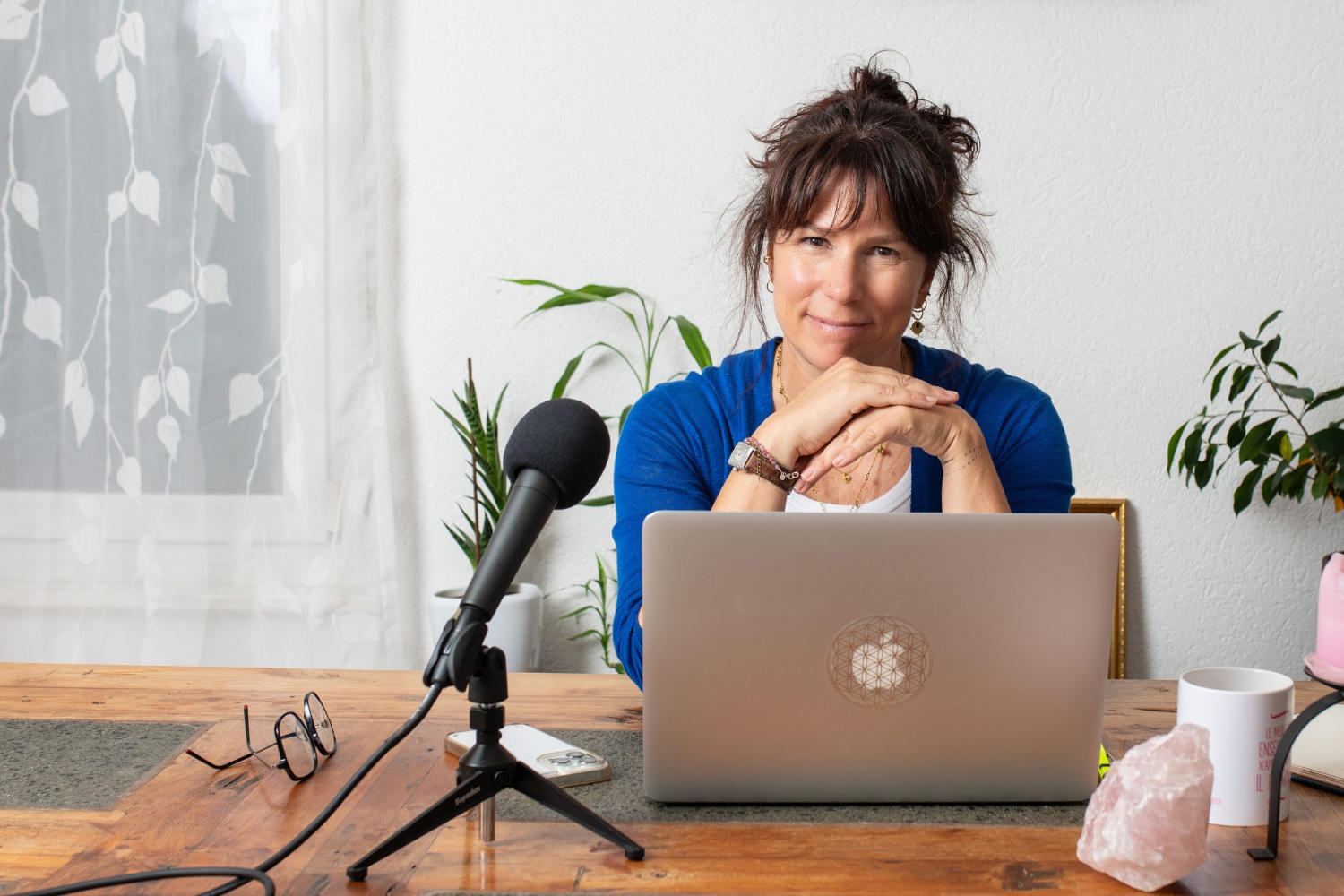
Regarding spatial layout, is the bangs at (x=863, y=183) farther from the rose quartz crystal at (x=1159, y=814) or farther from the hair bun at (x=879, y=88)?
the rose quartz crystal at (x=1159, y=814)

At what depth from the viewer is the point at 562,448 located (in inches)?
29.8

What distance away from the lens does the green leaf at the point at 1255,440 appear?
208cm

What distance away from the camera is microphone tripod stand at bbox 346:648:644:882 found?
0.73 m

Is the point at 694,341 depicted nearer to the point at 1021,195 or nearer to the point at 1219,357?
the point at 1021,195

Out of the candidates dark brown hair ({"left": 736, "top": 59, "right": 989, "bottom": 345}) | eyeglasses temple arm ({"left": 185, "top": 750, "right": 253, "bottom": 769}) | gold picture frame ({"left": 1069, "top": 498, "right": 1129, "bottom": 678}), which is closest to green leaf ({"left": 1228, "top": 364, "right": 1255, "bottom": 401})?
gold picture frame ({"left": 1069, "top": 498, "right": 1129, "bottom": 678})

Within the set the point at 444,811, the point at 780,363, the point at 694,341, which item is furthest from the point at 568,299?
the point at 444,811

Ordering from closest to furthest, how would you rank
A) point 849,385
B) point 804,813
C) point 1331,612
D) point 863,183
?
1. point 804,813
2. point 849,385
3. point 863,183
4. point 1331,612

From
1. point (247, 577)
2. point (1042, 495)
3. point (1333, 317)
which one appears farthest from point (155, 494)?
point (1333, 317)

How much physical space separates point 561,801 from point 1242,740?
0.51 metres

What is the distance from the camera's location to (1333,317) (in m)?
2.29

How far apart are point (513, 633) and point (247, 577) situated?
635 millimetres

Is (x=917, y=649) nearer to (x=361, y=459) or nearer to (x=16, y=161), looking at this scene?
(x=361, y=459)

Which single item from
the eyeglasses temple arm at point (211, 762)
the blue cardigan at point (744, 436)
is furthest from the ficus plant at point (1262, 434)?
the eyeglasses temple arm at point (211, 762)

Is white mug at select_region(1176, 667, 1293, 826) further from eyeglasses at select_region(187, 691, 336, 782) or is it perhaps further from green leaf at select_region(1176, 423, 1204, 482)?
green leaf at select_region(1176, 423, 1204, 482)
